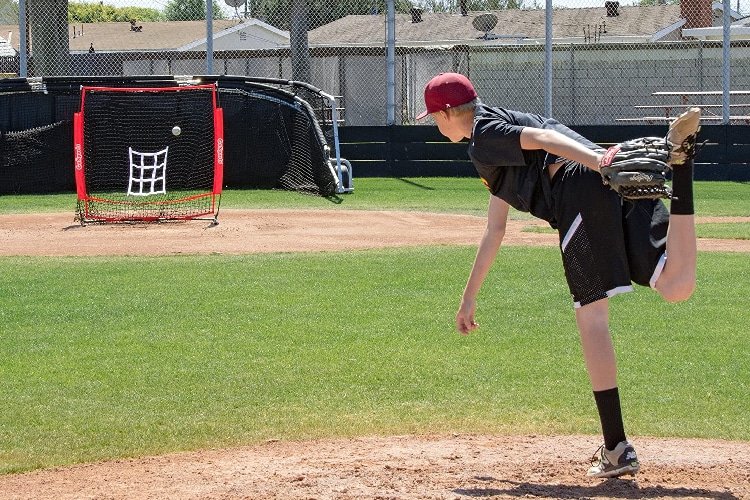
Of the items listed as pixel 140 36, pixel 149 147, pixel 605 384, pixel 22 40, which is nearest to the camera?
pixel 605 384

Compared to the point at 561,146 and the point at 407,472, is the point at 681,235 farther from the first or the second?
the point at 407,472

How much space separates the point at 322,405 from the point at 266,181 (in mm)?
14783

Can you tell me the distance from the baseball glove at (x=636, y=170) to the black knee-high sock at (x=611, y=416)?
37.1 inches

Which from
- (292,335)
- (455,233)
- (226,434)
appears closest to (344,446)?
(226,434)

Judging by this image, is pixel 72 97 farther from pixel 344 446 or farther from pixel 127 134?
pixel 344 446

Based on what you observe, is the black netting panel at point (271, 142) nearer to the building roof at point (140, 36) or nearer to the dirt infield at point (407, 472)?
the dirt infield at point (407, 472)

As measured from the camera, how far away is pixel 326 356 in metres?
7.74

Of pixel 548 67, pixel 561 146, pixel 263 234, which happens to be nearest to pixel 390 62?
pixel 548 67

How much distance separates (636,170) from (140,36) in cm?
4296

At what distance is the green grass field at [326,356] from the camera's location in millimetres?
6105

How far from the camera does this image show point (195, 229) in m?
15.5

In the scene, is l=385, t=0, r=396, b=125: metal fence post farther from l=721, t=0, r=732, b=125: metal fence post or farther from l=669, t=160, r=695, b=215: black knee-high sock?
l=669, t=160, r=695, b=215: black knee-high sock

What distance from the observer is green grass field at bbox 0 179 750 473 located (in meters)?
6.11

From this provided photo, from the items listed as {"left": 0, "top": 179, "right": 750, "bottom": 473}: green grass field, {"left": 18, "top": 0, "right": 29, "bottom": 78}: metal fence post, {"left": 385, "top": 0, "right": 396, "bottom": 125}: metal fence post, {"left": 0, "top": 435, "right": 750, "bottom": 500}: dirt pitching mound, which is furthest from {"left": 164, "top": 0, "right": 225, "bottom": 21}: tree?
{"left": 0, "top": 435, "right": 750, "bottom": 500}: dirt pitching mound
